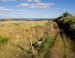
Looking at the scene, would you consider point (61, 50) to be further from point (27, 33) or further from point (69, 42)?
point (27, 33)

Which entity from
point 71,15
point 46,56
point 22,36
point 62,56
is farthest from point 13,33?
point 71,15

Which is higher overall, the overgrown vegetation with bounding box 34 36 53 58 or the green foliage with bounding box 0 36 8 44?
the green foliage with bounding box 0 36 8 44

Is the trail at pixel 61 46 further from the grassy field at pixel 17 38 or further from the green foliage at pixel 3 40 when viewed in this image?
the green foliage at pixel 3 40

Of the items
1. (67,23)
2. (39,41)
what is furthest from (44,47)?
(67,23)

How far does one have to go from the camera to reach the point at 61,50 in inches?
405

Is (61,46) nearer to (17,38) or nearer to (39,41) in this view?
(39,41)

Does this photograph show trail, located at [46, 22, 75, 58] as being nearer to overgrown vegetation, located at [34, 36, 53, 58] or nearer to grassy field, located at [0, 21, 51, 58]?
overgrown vegetation, located at [34, 36, 53, 58]

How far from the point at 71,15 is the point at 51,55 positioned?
11.4ft

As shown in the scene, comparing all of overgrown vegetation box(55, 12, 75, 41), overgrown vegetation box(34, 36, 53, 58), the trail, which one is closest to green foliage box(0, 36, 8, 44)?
overgrown vegetation box(34, 36, 53, 58)

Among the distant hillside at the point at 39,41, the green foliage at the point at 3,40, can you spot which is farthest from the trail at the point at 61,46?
the green foliage at the point at 3,40

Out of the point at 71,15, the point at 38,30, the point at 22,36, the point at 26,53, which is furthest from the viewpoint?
the point at 71,15

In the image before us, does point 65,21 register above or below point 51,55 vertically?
above

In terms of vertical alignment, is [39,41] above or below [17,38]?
below

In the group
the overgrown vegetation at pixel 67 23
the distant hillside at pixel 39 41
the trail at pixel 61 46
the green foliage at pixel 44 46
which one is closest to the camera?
the distant hillside at pixel 39 41
